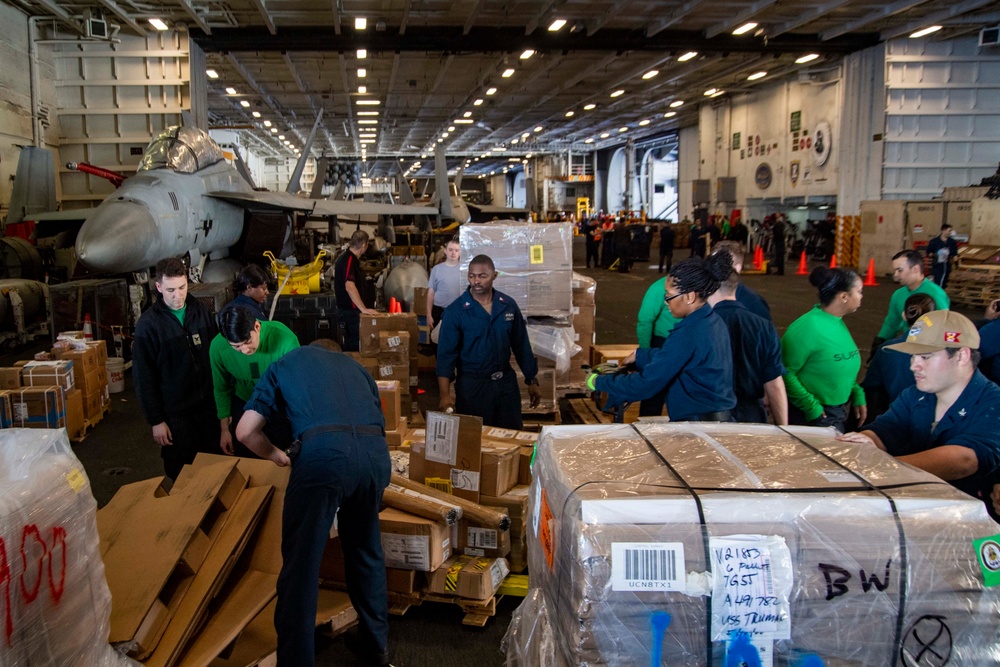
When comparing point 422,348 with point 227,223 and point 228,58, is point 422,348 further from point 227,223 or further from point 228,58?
point 228,58

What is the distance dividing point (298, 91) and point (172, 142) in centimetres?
1685

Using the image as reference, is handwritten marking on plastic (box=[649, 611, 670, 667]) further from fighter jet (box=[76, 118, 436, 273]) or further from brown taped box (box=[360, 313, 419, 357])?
fighter jet (box=[76, 118, 436, 273])

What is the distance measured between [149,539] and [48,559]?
136cm

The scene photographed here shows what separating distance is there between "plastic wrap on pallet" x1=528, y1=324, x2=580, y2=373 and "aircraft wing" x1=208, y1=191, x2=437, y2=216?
6.58 meters

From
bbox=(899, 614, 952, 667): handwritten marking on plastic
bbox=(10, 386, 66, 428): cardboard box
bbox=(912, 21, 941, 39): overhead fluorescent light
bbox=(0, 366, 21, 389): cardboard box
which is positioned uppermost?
bbox=(912, 21, 941, 39): overhead fluorescent light

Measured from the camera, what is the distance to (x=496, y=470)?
4.23 m

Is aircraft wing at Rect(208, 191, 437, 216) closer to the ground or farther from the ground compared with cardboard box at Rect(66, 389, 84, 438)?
farther from the ground

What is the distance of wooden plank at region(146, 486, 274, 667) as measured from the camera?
306 cm

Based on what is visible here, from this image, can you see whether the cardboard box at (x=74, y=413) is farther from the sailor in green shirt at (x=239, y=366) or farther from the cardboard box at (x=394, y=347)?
the sailor in green shirt at (x=239, y=366)

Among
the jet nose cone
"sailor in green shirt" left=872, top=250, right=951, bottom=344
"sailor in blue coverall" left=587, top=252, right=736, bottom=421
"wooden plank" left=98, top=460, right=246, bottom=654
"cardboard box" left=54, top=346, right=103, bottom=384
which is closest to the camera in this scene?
"wooden plank" left=98, top=460, right=246, bottom=654

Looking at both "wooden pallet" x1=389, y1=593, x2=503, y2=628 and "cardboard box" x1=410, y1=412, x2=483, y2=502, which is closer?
"wooden pallet" x1=389, y1=593, x2=503, y2=628

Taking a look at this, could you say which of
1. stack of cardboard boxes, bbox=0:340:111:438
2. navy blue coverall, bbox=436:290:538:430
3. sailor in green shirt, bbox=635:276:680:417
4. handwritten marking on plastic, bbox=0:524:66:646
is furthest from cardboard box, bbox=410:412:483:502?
stack of cardboard boxes, bbox=0:340:111:438

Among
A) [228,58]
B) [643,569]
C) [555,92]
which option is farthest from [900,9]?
[643,569]

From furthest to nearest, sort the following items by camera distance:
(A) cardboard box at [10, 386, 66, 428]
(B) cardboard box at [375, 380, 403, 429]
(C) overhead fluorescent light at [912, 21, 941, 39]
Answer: (C) overhead fluorescent light at [912, 21, 941, 39] → (A) cardboard box at [10, 386, 66, 428] → (B) cardboard box at [375, 380, 403, 429]
